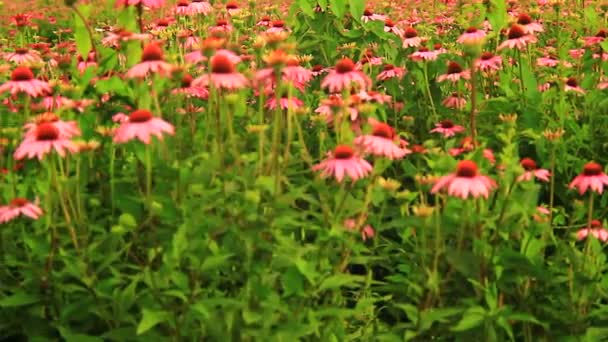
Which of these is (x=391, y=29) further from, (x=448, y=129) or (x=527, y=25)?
(x=448, y=129)

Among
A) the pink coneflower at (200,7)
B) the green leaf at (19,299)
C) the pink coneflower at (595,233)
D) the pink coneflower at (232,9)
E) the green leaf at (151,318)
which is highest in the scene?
the pink coneflower at (200,7)

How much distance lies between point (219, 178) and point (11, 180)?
0.76 meters

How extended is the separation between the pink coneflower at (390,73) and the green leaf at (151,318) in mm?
2332

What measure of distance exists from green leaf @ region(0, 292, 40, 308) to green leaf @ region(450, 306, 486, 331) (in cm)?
143

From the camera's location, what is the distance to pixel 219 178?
9.62 feet

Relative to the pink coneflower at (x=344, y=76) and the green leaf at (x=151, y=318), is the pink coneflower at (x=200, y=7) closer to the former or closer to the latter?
the pink coneflower at (x=344, y=76)

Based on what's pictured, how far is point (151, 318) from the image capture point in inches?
95.3

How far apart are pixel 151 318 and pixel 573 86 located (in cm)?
284

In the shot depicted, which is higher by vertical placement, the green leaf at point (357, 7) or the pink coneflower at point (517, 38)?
the green leaf at point (357, 7)

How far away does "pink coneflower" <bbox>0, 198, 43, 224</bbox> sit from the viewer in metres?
2.63

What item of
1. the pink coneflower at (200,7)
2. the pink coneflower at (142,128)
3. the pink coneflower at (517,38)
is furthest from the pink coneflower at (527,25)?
the pink coneflower at (142,128)

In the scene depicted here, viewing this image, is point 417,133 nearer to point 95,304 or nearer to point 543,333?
point 543,333

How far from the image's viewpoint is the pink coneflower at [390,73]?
4.47m

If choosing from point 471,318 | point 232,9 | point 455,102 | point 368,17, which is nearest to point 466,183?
point 471,318
